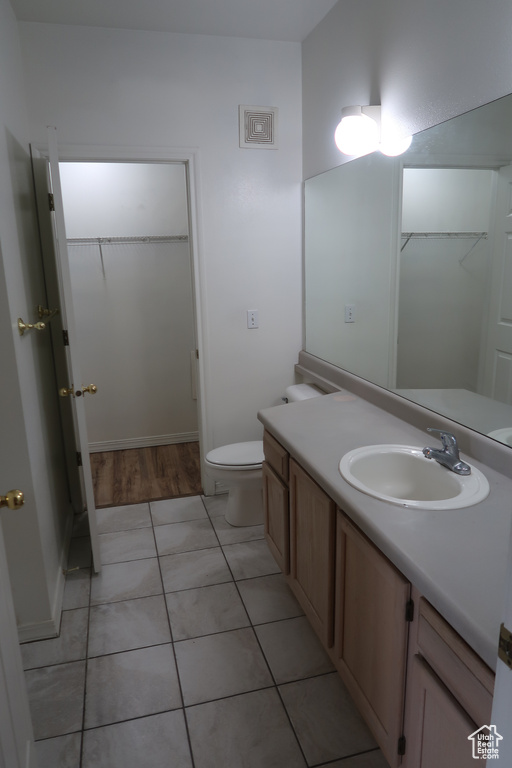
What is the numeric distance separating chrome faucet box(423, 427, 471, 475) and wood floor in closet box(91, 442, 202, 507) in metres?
2.07

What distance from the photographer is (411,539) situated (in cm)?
123

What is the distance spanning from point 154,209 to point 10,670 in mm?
3423

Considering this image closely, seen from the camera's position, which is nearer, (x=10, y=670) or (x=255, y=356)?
(x=10, y=670)

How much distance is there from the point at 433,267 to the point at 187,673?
5.66 ft

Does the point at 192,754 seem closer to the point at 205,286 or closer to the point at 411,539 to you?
the point at 411,539

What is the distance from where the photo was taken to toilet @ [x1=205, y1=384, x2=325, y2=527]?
279 centimetres

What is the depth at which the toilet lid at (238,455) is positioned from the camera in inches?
110

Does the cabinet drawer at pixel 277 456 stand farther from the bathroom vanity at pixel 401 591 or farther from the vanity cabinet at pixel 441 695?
the vanity cabinet at pixel 441 695

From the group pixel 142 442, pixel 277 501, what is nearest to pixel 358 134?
pixel 277 501

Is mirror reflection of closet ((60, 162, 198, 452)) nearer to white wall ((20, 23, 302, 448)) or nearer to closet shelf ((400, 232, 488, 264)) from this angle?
white wall ((20, 23, 302, 448))

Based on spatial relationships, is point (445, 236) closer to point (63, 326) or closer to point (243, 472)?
point (243, 472)

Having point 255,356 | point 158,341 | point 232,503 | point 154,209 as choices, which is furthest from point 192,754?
point 154,209

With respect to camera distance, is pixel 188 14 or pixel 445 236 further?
pixel 188 14

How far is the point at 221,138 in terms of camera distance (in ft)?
9.64
